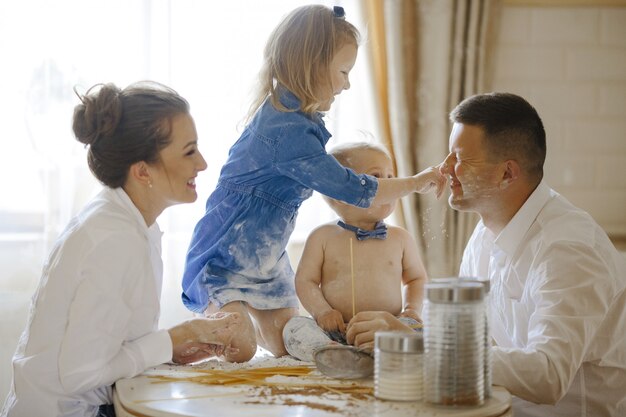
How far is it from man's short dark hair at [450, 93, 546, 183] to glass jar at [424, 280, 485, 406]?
2.35 feet

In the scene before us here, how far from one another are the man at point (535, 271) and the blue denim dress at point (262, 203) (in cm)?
28

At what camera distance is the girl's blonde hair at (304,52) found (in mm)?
2086

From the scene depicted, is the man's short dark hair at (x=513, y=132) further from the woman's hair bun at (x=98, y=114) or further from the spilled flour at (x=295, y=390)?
the woman's hair bun at (x=98, y=114)

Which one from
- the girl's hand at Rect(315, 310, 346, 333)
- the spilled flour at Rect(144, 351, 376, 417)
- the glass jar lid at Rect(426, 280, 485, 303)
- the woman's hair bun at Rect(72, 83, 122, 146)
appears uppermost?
the woman's hair bun at Rect(72, 83, 122, 146)

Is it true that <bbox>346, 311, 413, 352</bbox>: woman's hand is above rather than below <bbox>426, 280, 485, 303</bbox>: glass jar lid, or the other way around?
below

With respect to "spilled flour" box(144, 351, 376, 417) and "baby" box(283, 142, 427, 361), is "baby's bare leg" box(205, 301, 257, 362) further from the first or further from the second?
"baby" box(283, 142, 427, 361)

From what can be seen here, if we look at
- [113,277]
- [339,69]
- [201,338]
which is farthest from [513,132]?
[113,277]

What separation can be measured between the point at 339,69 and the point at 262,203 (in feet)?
1.30

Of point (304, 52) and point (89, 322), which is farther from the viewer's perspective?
point (304, 52)

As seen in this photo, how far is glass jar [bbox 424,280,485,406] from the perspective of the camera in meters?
1.29

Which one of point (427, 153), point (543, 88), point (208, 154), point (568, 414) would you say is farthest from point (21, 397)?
point (543, 88)

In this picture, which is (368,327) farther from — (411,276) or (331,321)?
(411,276)

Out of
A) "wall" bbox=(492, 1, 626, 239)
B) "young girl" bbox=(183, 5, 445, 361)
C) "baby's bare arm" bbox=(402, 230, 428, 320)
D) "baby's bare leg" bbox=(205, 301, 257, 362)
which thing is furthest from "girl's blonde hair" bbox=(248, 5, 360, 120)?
"wall" bbox=(492, 1, 626, 239)

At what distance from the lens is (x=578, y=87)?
311 centimetres
